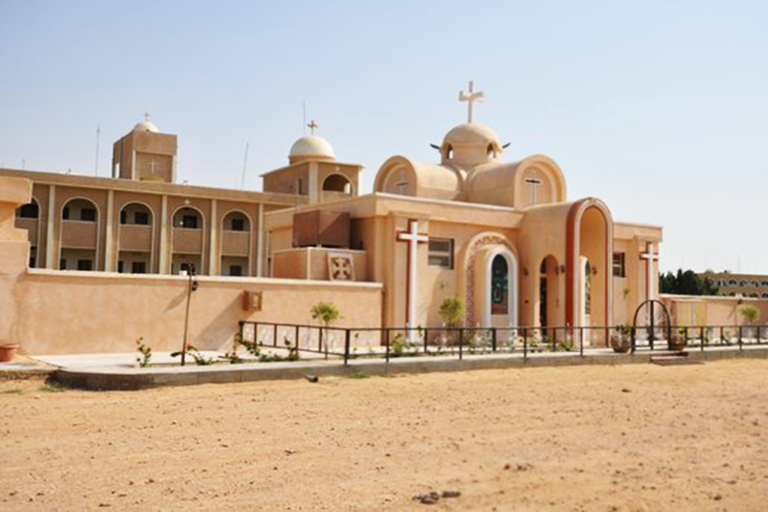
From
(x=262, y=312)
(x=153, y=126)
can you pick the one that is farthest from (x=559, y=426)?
(x=153, y=126)

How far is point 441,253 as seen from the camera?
24.0 metres

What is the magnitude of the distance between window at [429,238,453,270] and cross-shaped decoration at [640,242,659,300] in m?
7.89

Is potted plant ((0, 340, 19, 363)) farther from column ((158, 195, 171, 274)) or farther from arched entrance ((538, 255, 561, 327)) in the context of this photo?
column ((158, 195, 171, 274))

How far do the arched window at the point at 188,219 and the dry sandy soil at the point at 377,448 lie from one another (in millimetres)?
27087

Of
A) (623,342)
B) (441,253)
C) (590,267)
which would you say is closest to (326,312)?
(441,253)

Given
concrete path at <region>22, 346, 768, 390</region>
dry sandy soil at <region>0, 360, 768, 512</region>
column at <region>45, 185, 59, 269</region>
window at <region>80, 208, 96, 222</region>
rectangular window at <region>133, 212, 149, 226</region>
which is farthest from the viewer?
rectangular window at <region>133, 212, 149, 226</region>

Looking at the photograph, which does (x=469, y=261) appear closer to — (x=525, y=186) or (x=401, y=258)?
(x=401, y=258)

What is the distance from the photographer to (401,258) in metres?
22.6

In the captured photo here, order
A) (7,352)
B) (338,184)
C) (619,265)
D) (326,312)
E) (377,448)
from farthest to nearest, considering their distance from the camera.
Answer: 1. (338,184)
2. (619,265)
3. (326,312)
4. (7,352)
5. (377,448)

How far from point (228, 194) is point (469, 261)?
733 inches

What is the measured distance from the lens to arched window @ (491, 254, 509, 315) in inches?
955

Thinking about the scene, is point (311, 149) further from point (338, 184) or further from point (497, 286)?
point (497, 286)

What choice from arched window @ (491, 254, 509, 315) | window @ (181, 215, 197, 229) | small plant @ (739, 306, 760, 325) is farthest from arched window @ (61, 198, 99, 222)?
small plant @ (739, 306, 760, 325)

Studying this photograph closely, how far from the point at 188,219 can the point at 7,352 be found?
25576mm
